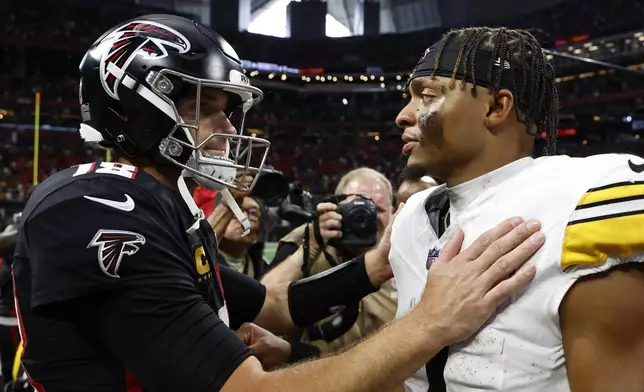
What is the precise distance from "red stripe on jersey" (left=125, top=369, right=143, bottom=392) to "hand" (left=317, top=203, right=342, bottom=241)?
114 centimetres

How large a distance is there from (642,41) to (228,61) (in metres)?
22.3

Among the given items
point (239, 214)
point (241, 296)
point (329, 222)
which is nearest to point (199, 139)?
point (239, 214)

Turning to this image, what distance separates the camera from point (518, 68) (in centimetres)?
138

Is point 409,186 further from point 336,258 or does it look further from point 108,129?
point 108,129

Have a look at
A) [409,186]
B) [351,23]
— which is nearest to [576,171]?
[409,186]

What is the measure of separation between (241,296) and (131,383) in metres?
0.70

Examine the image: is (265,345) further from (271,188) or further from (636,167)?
(636,167)

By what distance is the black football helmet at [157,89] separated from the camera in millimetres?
1512

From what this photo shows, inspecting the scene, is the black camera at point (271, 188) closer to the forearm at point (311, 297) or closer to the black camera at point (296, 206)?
the black camera at point (296, 206)

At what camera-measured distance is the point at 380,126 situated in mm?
26625

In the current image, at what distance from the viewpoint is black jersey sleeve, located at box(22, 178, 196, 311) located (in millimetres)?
1176

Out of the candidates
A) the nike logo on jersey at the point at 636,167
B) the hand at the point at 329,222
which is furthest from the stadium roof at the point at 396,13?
the nike logo on jersey at the point at 636,167

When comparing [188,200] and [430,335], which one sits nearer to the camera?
[430,335]

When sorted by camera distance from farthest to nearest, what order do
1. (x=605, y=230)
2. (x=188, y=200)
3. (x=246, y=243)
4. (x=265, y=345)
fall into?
1. (x=246, y=243)
2. (x=265, y=345)
3. (x=188, y=200)
4. (x=605, y=230)
